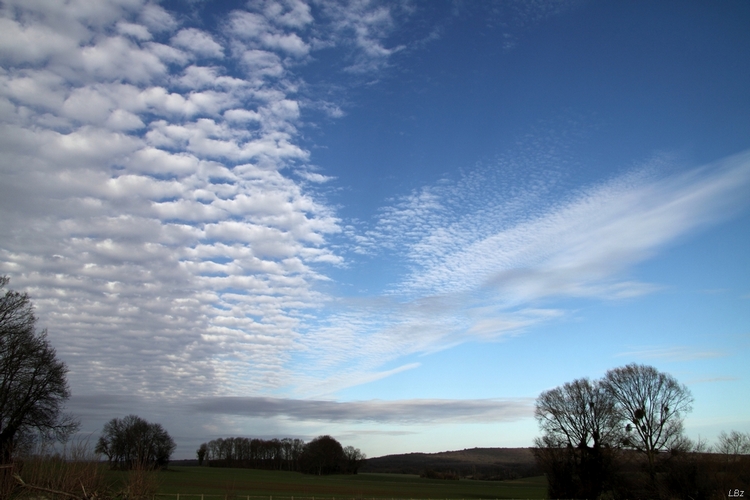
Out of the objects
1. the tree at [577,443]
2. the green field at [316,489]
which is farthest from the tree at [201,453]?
the tree at [577,443]

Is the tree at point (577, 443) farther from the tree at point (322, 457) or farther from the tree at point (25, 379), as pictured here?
the tree at point (322, 457)

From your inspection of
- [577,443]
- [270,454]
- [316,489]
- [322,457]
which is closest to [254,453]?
[270,454]

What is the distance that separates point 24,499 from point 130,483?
113cm

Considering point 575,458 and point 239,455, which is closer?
point 575,458

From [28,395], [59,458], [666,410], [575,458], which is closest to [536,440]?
[575,458]

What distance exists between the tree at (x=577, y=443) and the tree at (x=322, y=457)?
9707cm

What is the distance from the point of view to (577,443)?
59.4 meters

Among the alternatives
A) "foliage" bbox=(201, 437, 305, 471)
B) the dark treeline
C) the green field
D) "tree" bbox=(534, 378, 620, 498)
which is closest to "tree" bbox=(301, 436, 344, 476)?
the dark treeline

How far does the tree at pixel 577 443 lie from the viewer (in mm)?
56250

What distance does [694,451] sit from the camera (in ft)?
155

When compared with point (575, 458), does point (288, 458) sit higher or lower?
lower

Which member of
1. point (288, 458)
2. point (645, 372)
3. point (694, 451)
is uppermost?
point (645, 372)

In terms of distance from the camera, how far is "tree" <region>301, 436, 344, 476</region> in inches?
5650

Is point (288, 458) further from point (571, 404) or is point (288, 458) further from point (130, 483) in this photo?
point (130, 483)
